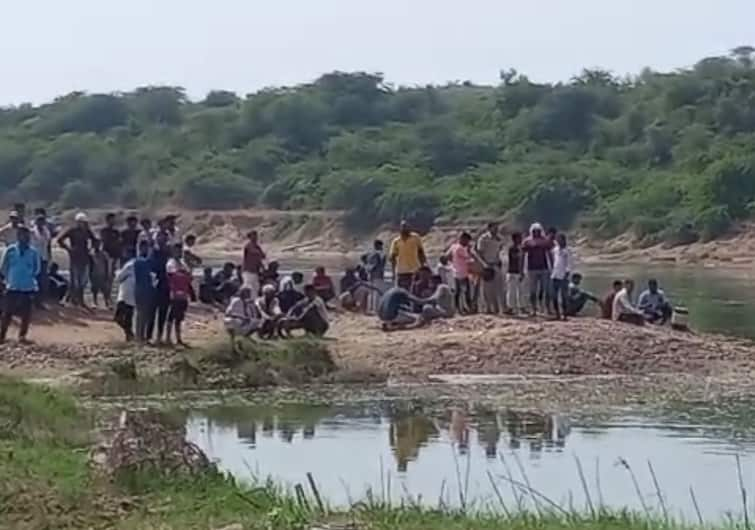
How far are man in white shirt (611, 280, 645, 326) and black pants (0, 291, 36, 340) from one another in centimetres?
771

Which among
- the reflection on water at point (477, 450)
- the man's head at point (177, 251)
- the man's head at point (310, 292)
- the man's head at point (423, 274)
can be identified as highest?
the man's head at point (177, 251)

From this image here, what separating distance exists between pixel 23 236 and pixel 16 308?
759 millimetres

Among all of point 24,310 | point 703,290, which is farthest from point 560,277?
point 703,290

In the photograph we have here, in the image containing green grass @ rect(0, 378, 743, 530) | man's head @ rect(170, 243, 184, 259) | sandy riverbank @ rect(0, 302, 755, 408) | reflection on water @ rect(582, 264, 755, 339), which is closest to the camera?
green grass @ rect(0, 378, 743, 530)

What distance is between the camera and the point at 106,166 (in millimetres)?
81188

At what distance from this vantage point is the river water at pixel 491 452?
13.3m

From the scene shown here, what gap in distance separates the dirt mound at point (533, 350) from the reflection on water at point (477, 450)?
2.77m

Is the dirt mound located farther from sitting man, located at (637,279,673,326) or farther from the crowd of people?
sitting man, located at (637,279,673,326)

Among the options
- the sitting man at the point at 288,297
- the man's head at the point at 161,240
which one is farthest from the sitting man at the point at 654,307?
the man's head at the point at 161,240

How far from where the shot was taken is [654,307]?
2484 cm

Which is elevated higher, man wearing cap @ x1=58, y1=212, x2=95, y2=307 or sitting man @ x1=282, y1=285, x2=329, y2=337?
man wearing cap @ x1=58, y1=212, x2=95, y2=307

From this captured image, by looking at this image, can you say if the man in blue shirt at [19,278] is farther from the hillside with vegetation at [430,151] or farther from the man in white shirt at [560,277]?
the hillside with vegetation at [430,151]

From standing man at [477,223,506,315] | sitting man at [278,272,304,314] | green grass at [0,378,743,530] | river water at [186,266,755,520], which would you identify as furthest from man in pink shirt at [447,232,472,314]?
green grass at [0,378,743,530]

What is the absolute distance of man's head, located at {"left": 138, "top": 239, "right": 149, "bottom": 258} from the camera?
20591 mm
